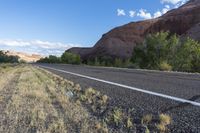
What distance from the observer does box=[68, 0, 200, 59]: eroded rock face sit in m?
81.1

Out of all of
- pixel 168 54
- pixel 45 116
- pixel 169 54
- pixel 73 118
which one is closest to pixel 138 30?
pixel 168 54

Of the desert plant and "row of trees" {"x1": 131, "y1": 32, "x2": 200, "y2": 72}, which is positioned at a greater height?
"row of trees" {"x1": 131, "y1": 32, "x2": 200, "y2": 72}

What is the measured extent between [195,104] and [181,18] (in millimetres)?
80396

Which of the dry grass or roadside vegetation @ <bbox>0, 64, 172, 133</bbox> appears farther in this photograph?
the dry grass

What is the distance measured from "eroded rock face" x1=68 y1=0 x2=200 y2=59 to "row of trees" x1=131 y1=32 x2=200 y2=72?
3063cm

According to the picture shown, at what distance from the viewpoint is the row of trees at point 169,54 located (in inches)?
1617

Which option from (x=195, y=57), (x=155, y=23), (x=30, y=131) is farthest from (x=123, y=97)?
(x=155, y=23)

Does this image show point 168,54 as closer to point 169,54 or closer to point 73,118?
point 169,54

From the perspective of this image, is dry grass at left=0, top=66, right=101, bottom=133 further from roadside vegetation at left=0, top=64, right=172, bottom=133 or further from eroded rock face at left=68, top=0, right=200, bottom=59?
eroded rock face at left=68, top=0, right=200, bottom=59

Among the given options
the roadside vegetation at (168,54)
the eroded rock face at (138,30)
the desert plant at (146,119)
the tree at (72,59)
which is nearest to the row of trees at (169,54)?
the roadside vegetation at (168,54)

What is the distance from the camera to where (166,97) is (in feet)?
28.2

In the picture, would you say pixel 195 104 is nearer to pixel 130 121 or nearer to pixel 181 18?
pixel 130 121

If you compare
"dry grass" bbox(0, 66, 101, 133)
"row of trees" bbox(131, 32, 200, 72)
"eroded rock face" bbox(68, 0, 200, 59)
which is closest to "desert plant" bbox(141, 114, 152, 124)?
"dry grass" bbox(0, 66, 101, 133)

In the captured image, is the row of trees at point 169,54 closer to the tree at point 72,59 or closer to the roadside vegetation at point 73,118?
the roadside vegetation at point 73,118
